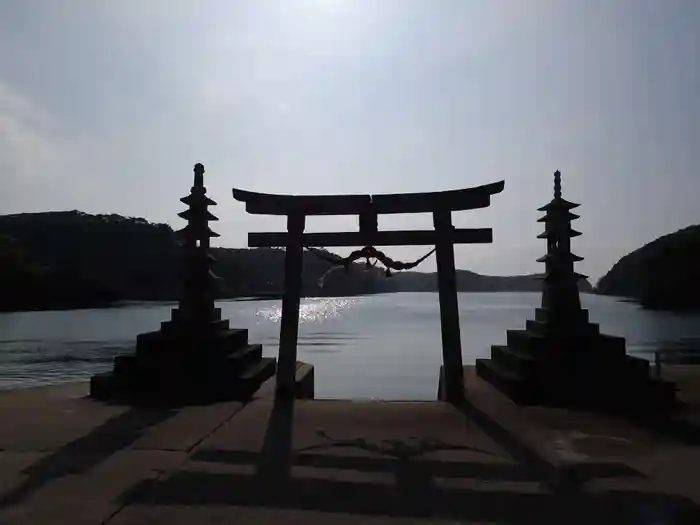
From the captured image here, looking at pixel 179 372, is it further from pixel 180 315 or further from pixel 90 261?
pixel 90 261

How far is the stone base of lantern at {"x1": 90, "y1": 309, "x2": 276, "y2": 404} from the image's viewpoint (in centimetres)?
964

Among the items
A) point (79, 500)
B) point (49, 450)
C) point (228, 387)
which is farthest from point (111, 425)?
point (79, 500)

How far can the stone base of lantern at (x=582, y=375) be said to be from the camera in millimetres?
9039

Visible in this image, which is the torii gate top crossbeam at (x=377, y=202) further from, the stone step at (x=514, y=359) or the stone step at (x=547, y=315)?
the stone step at (x=514, y=359)

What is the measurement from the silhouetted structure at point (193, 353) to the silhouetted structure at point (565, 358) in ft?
15.4

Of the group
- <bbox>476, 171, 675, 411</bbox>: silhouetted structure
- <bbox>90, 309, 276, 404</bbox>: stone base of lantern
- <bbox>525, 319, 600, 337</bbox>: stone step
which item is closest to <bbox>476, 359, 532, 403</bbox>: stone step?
<bbox>476, 171, 675, 411</bbox>: silhouetted structure

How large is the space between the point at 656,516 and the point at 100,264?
86.6 meters

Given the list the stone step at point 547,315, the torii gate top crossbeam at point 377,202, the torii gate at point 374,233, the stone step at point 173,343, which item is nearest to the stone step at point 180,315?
the stone step at point 173,343

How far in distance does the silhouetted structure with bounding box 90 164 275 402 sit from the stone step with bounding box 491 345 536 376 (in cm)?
463

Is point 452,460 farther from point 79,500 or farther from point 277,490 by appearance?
point 79,500

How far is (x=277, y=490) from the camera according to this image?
16.1 ft

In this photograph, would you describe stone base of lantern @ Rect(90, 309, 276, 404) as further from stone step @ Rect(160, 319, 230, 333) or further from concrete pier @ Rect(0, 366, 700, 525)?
concrete pier @ Rect(0, 366, 700, 525)

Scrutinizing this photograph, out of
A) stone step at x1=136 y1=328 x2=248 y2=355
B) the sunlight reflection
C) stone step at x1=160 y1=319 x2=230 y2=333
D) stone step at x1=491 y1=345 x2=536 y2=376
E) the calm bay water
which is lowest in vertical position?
the calm bay water

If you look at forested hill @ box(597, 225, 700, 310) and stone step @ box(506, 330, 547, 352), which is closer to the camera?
stone step @ box(506, 330, 547, 352)
